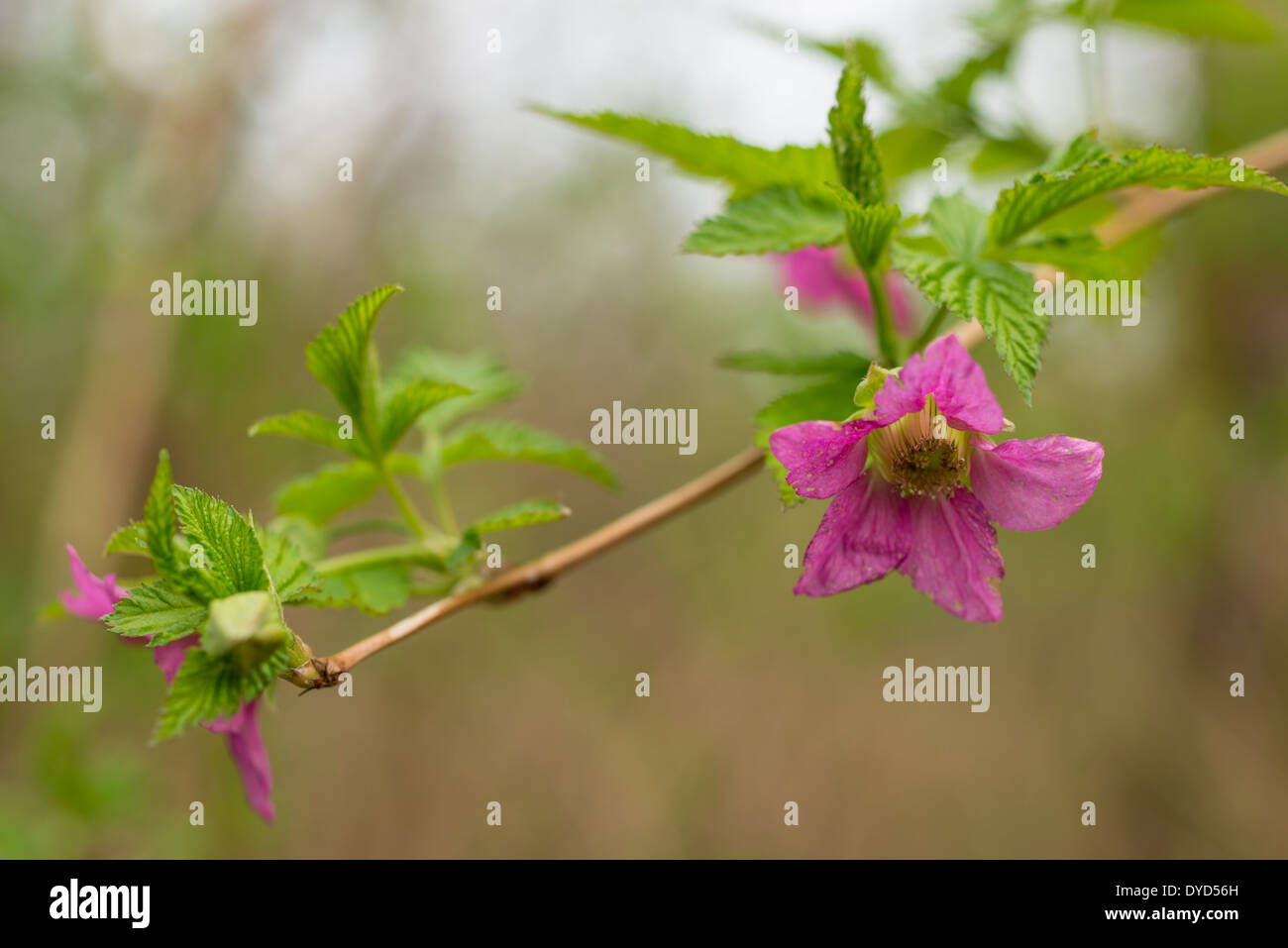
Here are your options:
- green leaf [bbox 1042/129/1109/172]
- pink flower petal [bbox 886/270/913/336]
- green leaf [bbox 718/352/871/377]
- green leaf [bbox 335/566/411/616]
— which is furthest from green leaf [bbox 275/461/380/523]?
pink flower petal [bbox 886/270/913/336]

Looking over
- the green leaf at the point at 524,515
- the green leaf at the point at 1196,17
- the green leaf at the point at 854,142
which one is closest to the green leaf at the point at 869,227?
the green leaf at the point at 854,142

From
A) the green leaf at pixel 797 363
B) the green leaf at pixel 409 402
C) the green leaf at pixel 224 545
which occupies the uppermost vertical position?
the green leaf at pixel 797 363

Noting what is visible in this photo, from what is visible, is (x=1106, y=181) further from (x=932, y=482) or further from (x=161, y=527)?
(x=161, y=527)

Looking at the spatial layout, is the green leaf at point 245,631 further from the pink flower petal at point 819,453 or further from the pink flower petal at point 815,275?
the pink flower petal at point 815,275

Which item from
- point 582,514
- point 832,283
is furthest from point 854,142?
point 582,514

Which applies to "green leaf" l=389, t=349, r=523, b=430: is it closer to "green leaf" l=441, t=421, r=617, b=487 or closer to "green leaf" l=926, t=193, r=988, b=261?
"green leaf" l=441, t=421, r=617, b=487
